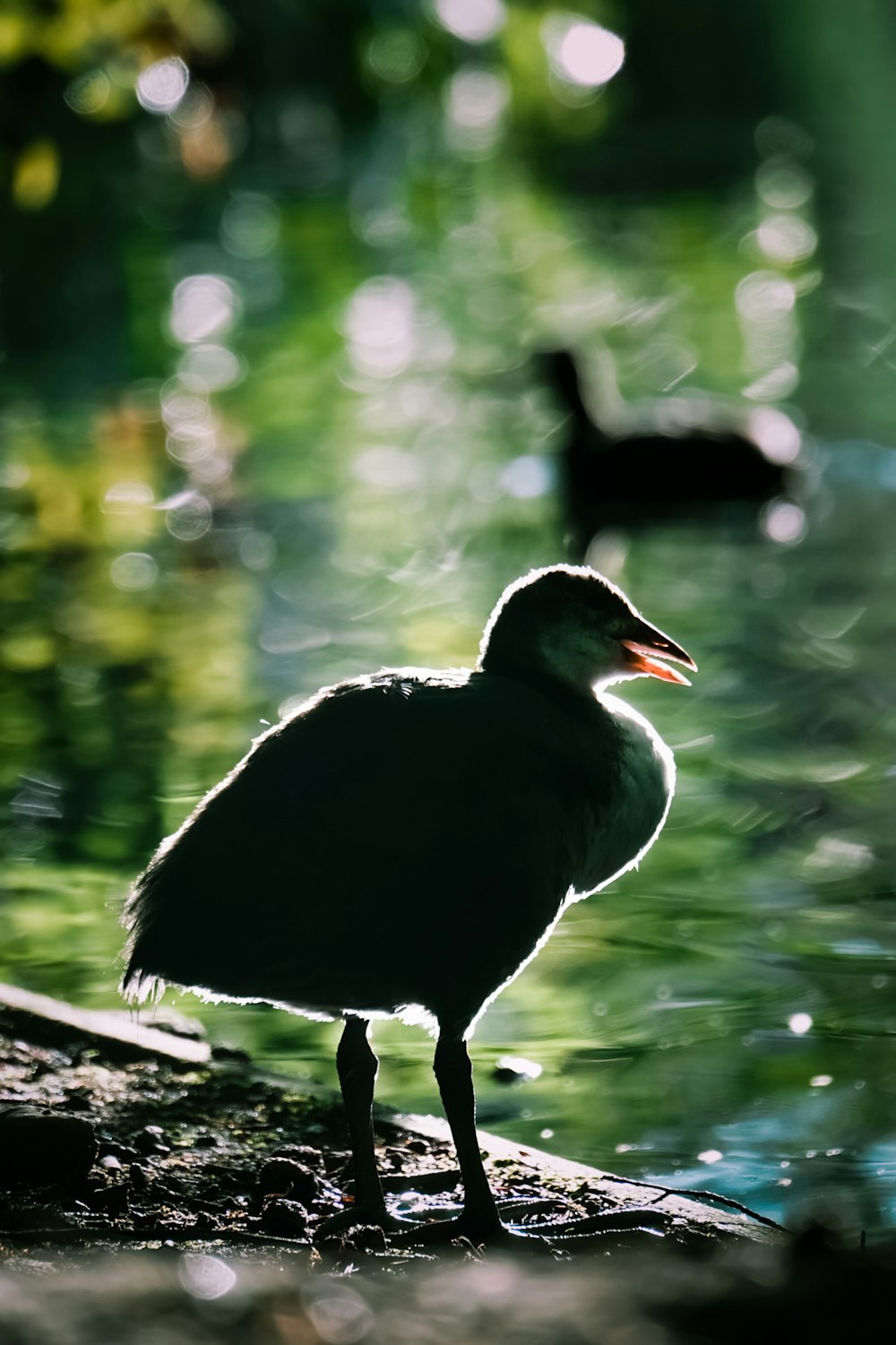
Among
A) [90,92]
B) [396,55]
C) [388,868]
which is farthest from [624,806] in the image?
[396,55]

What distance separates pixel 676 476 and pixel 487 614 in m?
2.73

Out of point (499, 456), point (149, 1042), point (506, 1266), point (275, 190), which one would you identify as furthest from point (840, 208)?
point (506, 1266)

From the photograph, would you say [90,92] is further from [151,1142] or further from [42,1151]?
[42,1151]

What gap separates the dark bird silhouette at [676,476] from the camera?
1271 centimetres

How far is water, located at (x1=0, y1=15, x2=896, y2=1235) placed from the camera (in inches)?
234

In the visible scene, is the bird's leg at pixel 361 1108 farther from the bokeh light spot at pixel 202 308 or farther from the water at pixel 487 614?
the bokeh light spot at pixel 202 308

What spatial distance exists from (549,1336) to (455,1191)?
6.55 feet

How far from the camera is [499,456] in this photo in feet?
46.2

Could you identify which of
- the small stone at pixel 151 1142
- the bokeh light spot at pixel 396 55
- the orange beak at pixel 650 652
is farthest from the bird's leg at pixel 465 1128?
the bokeh light spot at pixel 396 55

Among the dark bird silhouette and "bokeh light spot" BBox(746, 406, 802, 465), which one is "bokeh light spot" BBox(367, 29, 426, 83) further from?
"bokeh light spot" BBox(746, 406, 802, 465)

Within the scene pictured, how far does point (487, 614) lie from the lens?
10.5 m

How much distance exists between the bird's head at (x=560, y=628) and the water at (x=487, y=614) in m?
1.23

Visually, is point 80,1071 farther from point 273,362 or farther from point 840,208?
point 840,208

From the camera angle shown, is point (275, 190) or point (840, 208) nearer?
point (840, 208)
